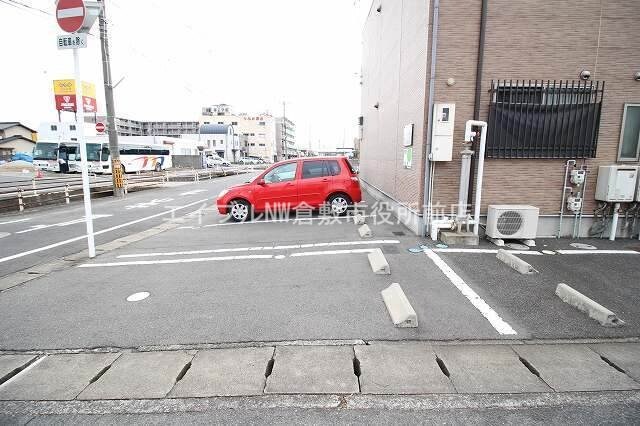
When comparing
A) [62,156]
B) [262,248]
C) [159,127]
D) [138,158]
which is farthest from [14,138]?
[262,248]

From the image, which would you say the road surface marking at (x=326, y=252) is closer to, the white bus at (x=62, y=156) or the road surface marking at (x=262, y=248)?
the road surface marking at (x=262, y=248)

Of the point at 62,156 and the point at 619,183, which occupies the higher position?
the point at 62,156

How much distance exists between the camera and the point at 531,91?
643 cm

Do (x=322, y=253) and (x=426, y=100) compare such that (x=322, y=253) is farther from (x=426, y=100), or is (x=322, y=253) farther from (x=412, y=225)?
(x=426, y=100)

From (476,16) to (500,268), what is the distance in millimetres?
4780

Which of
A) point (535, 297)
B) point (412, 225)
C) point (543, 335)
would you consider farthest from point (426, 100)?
point (543, 335)

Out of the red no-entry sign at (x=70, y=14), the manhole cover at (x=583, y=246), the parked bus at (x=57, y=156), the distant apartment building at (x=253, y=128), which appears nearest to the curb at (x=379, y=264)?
the manhole cover at (x=583, y=246)

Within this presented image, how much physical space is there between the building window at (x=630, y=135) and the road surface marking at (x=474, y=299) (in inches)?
187

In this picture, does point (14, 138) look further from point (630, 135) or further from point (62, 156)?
point (630, 135)

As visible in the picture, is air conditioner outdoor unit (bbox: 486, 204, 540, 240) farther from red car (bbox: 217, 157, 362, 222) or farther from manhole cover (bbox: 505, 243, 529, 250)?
red car (bbox: 217, 157, 362, 222)

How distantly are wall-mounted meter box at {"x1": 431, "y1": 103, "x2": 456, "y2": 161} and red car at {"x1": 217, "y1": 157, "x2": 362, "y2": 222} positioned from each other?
3.21m

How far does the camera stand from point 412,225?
7.29 m

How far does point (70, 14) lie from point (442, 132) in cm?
679

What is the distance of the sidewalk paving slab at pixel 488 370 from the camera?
2.59m
